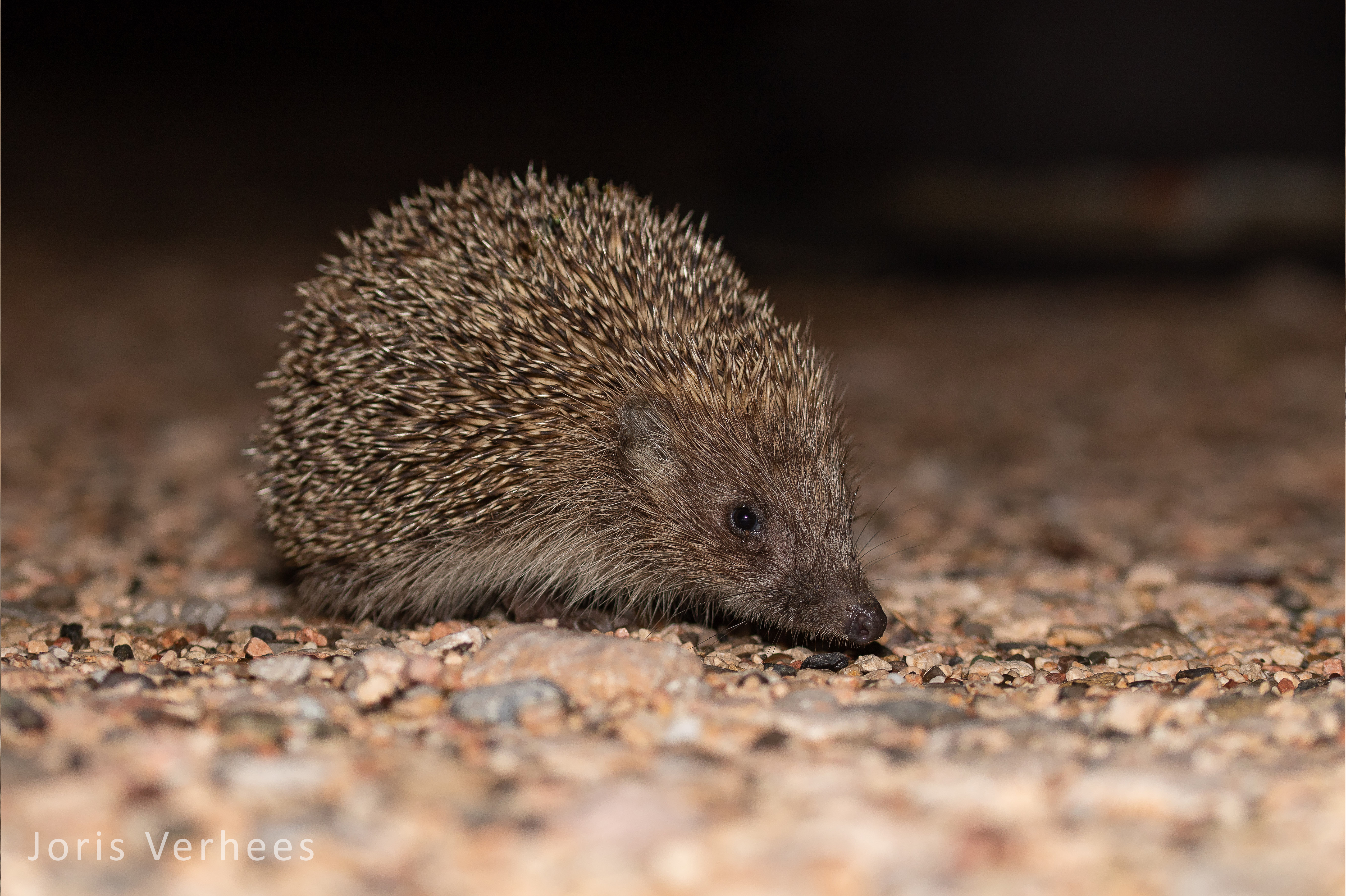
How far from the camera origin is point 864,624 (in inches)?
163

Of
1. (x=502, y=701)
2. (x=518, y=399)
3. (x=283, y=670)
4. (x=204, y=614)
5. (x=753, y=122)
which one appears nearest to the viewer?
(x=502, y=701)

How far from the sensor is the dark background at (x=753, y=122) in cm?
1280

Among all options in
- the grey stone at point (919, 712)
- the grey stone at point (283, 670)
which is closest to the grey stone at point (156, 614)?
the grey stone at point (283, 670)

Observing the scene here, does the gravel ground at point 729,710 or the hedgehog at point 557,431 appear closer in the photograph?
the gravel ground at point 729,710

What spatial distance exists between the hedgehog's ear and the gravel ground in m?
0.67

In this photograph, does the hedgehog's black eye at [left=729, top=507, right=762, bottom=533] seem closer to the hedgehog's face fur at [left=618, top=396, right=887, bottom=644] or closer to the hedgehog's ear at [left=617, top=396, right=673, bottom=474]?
the hedgehog's face fur at [left=618, top=396, right=887, bottom=644]

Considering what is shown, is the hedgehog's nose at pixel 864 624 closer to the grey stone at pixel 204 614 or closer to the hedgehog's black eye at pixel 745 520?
the hedgehog's black eye at pixel 745 520

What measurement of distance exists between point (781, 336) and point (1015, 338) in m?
7.94

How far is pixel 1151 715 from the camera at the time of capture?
3240mm

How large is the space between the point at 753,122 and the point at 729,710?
13421 millimetres

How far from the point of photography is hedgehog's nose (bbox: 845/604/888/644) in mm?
4125

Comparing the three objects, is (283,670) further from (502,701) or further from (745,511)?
(745,511)

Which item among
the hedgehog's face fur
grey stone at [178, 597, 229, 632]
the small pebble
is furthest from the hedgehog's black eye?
grey stone at [178, 597, 229, 632]

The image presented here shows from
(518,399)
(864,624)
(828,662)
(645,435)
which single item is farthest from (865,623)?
(518,399)
